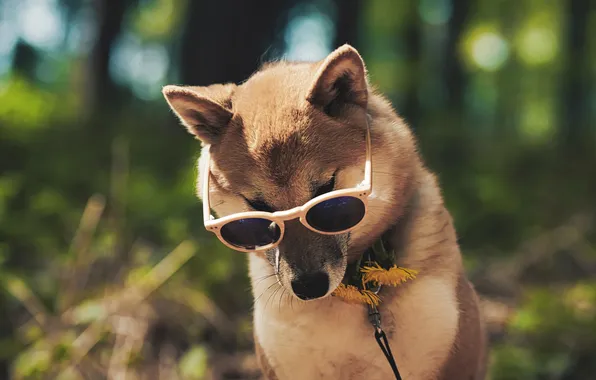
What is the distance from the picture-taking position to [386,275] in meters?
2.34

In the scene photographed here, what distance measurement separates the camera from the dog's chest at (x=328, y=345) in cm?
247

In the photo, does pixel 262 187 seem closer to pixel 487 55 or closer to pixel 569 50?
pixel 569 50

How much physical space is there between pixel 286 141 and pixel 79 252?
8.25 feet

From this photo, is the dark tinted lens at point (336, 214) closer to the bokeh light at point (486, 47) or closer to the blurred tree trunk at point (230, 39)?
the blurred tree trunk at point (230, 39)

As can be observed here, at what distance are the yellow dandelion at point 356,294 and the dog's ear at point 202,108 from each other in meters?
0.80

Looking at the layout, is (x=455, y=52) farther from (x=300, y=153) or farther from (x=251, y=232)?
(x=251, y=232)

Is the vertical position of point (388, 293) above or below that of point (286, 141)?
below

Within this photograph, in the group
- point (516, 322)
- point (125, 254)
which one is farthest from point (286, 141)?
point (125, 254)

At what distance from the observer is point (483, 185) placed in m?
8.16

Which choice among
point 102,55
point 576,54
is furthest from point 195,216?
point 576,54

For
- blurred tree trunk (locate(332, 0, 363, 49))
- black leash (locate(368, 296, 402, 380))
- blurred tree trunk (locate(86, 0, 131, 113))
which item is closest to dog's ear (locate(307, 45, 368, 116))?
black leash (locate(368, 296, 402, 380))

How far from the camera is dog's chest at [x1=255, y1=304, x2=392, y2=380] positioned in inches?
97.3

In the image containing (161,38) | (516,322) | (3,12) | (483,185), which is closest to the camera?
(516,322)

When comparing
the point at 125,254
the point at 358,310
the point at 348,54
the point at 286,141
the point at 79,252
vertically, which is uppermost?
the point at 348,54
